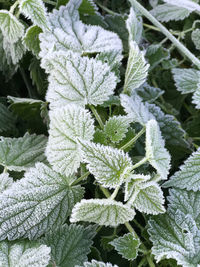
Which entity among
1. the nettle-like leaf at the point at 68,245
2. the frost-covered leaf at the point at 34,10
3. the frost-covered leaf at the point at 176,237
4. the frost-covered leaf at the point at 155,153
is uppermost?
the frost-covered leaf at the point at 34,10

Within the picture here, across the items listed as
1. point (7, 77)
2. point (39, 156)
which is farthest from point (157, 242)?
point (7, 77)

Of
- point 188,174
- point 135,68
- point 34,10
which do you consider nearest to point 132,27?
point 135,68

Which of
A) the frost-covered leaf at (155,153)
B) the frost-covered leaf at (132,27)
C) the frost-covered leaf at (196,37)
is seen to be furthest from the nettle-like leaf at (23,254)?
the frost-covered leaf at (196,37)

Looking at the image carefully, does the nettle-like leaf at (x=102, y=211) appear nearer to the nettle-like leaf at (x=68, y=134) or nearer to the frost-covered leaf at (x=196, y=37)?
the nettle-like leaf at (x=68, y=134)

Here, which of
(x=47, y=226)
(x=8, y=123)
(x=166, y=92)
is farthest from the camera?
(x=166, y=92)

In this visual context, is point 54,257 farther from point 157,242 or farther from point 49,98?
point 49,98
